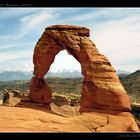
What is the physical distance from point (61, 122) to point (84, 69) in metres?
3.35

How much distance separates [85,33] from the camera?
12.1 metres

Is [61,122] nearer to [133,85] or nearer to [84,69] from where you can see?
[84,69]

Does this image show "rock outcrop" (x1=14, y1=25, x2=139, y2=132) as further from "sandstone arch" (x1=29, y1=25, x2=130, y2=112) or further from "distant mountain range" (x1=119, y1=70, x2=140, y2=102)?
"distant mountain range" (x1=119, y1=70, x2=140, y2=102)

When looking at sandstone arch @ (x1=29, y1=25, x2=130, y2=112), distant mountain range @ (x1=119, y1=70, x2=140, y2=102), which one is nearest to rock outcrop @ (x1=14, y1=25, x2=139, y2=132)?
sandstone arch @ (x1=29, y1=25, x2=130, y2=112)

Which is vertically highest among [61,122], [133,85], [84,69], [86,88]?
[84,69]

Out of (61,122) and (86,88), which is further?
(86,88)

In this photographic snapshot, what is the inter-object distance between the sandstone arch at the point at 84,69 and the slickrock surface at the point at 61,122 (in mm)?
628

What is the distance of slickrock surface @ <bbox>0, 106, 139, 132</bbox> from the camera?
7.89 metres

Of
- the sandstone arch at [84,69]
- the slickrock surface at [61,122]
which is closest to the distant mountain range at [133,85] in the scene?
the sandstone arch at [84,69]

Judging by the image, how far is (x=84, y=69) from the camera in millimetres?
11680

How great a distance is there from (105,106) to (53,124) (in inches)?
104

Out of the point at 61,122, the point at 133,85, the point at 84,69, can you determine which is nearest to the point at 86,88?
the point at 84,69
